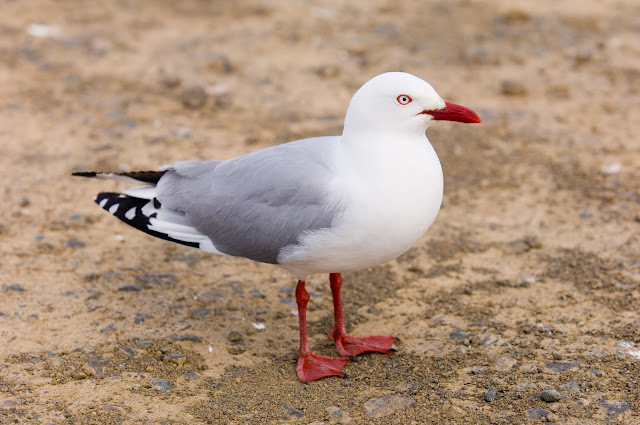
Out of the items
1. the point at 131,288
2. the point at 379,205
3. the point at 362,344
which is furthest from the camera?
the point at 131,288

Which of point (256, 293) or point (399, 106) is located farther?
point (256, 293)

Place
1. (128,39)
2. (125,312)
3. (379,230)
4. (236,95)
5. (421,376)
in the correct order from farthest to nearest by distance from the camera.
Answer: (128,39) → (236,95) → (125,312) → (421,376) → (379,230)

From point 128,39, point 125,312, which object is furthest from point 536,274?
point 128,39

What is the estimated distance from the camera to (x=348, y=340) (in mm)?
4586

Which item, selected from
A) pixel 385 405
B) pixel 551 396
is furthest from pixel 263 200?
pixel 551 396

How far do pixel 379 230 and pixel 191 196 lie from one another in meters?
1.28

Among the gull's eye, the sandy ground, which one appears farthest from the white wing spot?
the gull's eye

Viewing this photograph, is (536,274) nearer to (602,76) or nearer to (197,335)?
(197,335)

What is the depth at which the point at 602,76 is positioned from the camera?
7.95m

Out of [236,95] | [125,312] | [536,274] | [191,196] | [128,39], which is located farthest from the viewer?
[128,39]

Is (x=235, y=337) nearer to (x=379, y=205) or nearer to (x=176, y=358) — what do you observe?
(x=176, y=358)

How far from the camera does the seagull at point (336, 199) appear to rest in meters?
3.84

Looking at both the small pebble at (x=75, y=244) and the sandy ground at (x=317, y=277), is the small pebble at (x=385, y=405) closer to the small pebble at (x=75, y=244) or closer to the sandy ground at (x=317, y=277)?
the sandy ground at (x=317, y=277)

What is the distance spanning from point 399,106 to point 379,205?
539 millimetres
